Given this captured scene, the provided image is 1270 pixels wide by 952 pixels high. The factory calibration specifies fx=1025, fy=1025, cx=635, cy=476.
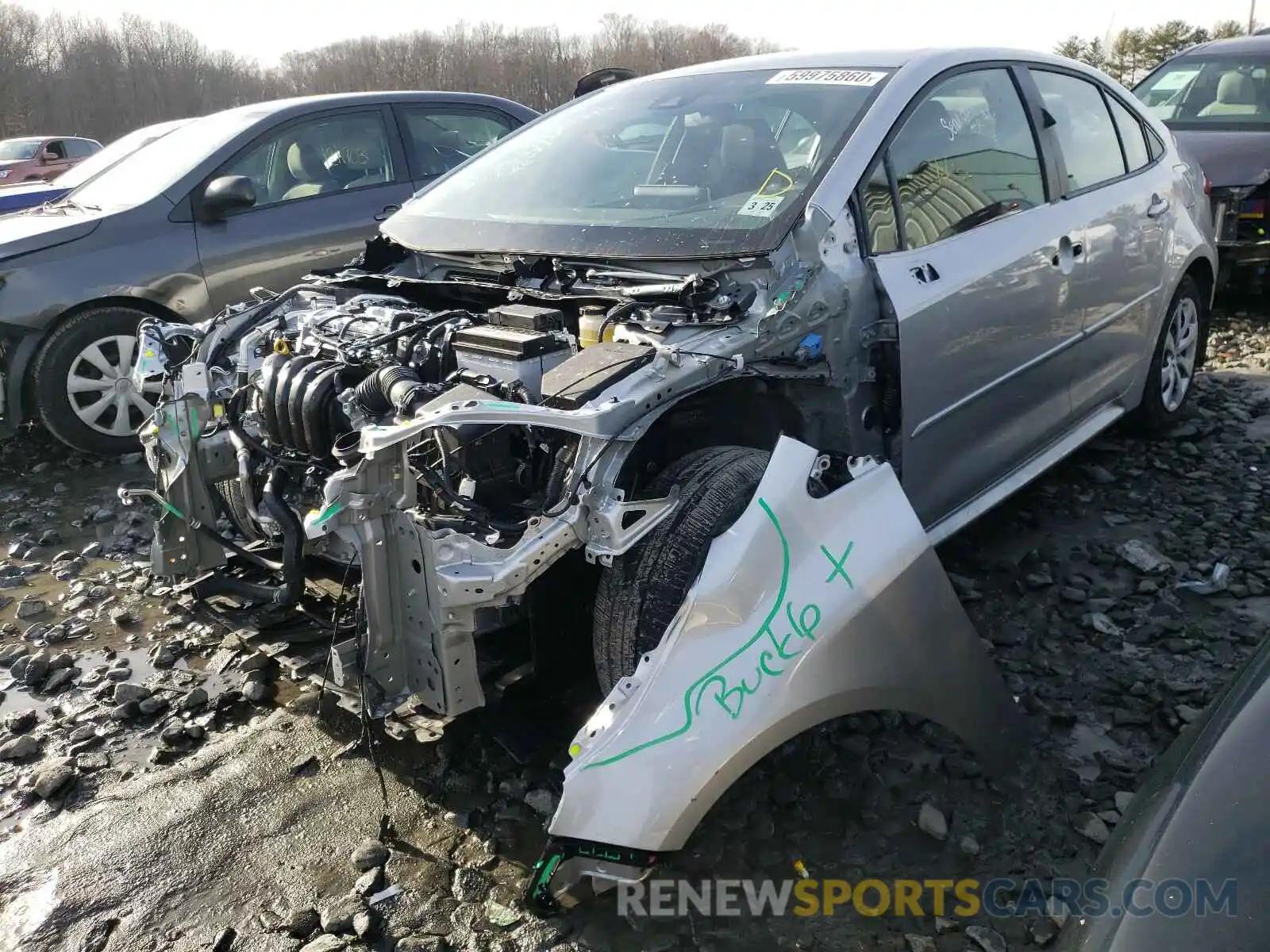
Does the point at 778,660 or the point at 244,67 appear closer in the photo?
the point at 778,660

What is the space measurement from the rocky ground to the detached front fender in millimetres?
291

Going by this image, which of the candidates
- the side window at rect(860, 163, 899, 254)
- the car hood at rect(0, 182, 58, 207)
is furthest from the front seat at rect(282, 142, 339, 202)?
the side window at rect(860, 163, 899, 254)

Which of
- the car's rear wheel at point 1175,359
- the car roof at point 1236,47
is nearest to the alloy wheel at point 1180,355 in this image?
the car's rear wheel at point 1175,359

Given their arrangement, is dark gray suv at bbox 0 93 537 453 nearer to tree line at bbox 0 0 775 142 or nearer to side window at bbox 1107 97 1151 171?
side window at bbox 1107 97 1151 171

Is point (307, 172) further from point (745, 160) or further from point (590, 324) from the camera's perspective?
point (590, 324)

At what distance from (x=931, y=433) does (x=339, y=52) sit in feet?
193

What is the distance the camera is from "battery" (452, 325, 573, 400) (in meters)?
2.66

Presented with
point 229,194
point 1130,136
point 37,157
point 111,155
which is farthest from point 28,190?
point 1130,136

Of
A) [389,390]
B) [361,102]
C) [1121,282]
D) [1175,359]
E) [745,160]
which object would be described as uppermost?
[361,102]

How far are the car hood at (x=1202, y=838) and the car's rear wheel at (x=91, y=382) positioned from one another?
15.3ft

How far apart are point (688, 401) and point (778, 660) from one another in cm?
85

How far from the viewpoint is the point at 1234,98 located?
304 inches

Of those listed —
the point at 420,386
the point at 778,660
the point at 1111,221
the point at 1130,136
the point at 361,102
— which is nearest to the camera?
the point at 778,660

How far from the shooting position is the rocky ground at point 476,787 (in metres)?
2.23
